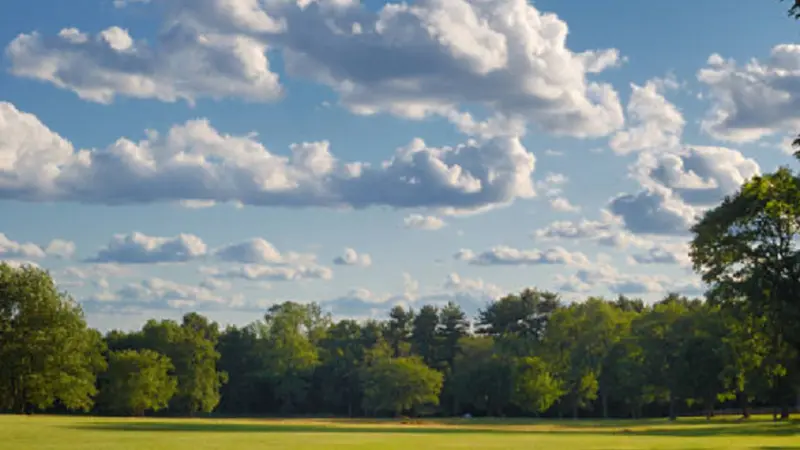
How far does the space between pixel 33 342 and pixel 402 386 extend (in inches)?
2147

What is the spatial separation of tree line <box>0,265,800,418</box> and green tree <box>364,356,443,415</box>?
20cm

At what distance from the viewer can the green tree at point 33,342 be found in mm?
105375

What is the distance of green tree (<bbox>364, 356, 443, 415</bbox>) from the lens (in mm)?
140750

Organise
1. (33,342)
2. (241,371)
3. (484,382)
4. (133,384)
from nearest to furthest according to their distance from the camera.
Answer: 1. (33,342)
2. (133,384)
3. (484,382)
4. (241,371)

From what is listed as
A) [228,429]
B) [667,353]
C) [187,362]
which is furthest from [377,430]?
[187,362]

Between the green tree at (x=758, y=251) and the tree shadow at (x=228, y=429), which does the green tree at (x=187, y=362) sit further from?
the green tree at (x=758, y=251)


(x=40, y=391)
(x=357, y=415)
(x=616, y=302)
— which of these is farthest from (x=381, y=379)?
(x=616, y=302)

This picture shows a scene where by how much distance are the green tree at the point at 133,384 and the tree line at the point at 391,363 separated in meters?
0.22

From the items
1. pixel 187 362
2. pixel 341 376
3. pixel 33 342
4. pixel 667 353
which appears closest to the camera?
pixel 33 342

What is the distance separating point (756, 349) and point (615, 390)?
217 feet

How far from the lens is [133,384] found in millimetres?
125375

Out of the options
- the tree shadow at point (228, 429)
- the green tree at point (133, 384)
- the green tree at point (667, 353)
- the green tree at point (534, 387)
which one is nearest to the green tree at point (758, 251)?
the tree shadow at point (228, 429)

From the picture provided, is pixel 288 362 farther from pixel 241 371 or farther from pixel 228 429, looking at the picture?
pixel 228 429

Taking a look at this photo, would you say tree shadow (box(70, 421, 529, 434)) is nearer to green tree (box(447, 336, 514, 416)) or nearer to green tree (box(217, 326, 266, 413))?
green tree (box(447, 336, 514, 416))
